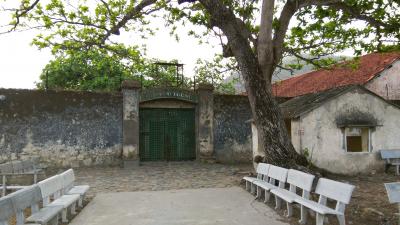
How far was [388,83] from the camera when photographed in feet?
67.3

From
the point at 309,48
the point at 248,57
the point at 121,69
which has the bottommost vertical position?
the point at 248,57

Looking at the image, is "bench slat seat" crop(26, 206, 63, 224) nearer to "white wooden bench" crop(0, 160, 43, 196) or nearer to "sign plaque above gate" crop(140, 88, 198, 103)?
"white wooden bench" crop(0, 160, 43, 196)

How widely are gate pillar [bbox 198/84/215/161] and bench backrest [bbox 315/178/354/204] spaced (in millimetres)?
10489

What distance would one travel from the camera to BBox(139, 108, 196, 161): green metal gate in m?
16.6

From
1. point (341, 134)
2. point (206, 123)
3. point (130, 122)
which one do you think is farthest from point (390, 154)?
point (130, 122)

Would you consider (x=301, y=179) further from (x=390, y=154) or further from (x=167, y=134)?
(x=167, y=134)

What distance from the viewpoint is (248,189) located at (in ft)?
32.1

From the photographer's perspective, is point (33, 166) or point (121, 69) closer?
point (33, 166)

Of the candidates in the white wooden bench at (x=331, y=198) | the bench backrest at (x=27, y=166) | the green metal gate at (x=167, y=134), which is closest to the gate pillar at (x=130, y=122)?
the green metal gate at (x=167, y=134)

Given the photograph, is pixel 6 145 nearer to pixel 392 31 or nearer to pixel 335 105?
pixel 335 105

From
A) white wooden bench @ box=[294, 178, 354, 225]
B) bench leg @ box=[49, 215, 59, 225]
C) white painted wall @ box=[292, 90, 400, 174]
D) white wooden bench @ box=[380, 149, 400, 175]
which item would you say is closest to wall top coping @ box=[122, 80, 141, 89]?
white painted wall @ box=[292, 90, 400, 174]

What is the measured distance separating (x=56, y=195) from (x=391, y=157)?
1039 centimetres


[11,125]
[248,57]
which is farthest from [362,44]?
[11,125]

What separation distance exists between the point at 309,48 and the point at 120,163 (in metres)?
8.79
